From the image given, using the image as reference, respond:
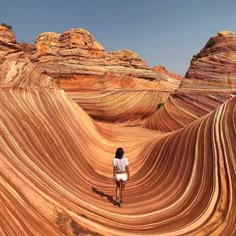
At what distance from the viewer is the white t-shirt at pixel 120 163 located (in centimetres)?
820

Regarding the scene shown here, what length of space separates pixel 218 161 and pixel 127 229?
3.33m

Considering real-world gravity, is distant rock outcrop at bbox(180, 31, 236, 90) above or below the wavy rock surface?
above

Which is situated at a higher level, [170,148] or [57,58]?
[57,58]

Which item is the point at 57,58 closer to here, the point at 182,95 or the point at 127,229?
the point at 182,95

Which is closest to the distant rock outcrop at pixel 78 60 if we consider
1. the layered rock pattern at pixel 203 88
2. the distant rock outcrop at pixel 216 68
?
the layered rock pattern at pixel 203 88

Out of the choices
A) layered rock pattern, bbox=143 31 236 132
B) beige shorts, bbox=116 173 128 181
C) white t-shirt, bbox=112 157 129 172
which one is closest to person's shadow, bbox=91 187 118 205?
beige shorts, bbox=116 173 128 181

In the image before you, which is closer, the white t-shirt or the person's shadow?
the white t-shirt

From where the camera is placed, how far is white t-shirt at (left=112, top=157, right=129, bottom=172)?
26.9ft

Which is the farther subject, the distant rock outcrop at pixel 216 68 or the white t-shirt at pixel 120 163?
the distant rock outcrop at pixel 216 68

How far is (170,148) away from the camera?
37.0 feet

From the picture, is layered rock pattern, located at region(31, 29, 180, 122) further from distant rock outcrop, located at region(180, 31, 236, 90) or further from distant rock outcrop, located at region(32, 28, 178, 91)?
distant rock outcrop, located at region(180, 31, 236, 90)

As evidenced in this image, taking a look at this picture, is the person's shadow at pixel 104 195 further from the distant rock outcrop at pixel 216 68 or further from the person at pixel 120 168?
the distant rock outcrop at pixel 216 68

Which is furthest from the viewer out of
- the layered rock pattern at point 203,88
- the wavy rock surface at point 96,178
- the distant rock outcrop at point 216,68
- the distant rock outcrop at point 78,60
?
the distant rock outcrop at point 78,60

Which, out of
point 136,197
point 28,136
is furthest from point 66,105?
point 136,197
